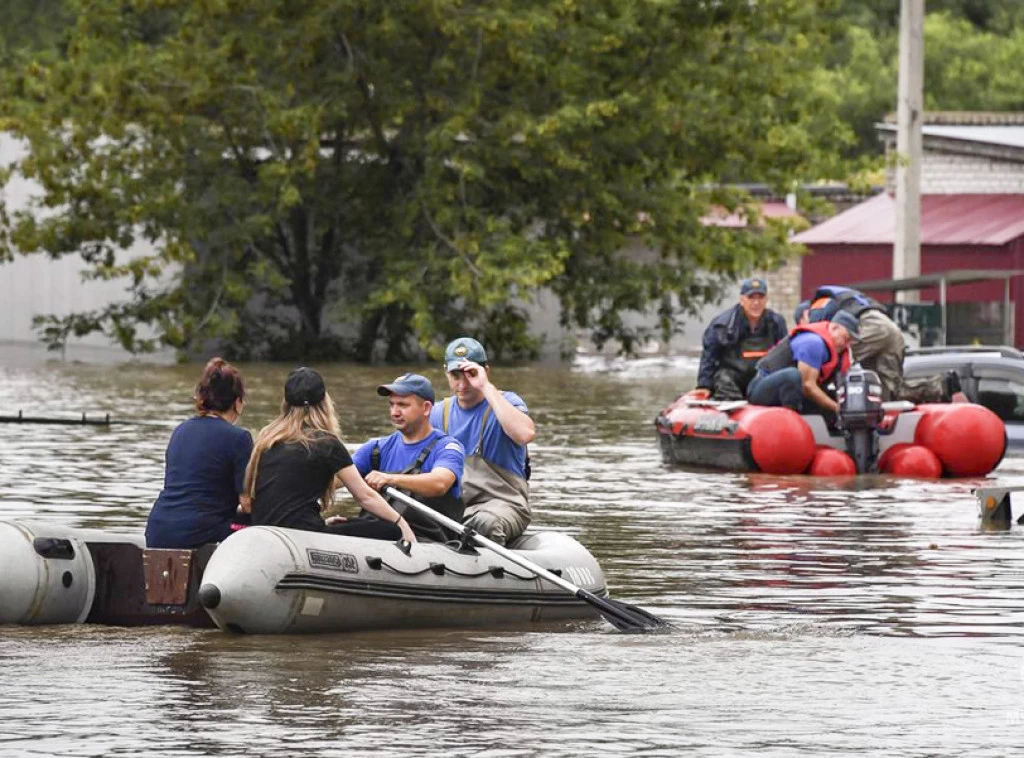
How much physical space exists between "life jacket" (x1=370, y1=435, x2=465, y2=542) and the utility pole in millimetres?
23811

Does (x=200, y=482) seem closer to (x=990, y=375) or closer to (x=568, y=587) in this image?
(x=568, y=587)

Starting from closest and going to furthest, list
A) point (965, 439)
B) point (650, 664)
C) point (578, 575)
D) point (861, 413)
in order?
point (650, 664), point (578, 575), point (861, 413), point (965, 439)

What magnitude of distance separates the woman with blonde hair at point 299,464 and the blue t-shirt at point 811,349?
9.76m

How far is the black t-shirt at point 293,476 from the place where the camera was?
12.4 m

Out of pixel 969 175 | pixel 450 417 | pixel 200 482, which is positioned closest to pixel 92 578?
pixel 200 482

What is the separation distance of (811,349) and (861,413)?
0.72 meters

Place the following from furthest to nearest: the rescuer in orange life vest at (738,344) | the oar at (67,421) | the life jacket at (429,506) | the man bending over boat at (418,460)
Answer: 1. the oar at (67,421)
2. the rescuer in orange life vest at (738,344)
3. the life jacket at (429,506)
4. the man bending over boat at (418,460)

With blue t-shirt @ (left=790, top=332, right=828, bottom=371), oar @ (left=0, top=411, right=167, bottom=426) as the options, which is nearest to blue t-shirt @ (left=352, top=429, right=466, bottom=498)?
blue t-shirt @ (left=790, top=332, right=828, bottom=371)

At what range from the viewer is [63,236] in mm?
44375

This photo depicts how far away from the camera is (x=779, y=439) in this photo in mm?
21984

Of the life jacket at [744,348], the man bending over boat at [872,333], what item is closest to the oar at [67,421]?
the life jacket at [744,348]

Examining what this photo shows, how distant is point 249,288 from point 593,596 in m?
31.6

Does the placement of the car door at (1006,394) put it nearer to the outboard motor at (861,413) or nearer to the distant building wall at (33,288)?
the outboard motor at (861,413)

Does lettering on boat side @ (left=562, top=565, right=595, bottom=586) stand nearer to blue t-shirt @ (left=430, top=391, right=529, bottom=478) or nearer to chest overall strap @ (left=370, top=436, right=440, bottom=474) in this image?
blue t-shirt @ (left=430, top=391, right=529, bottom=478)
